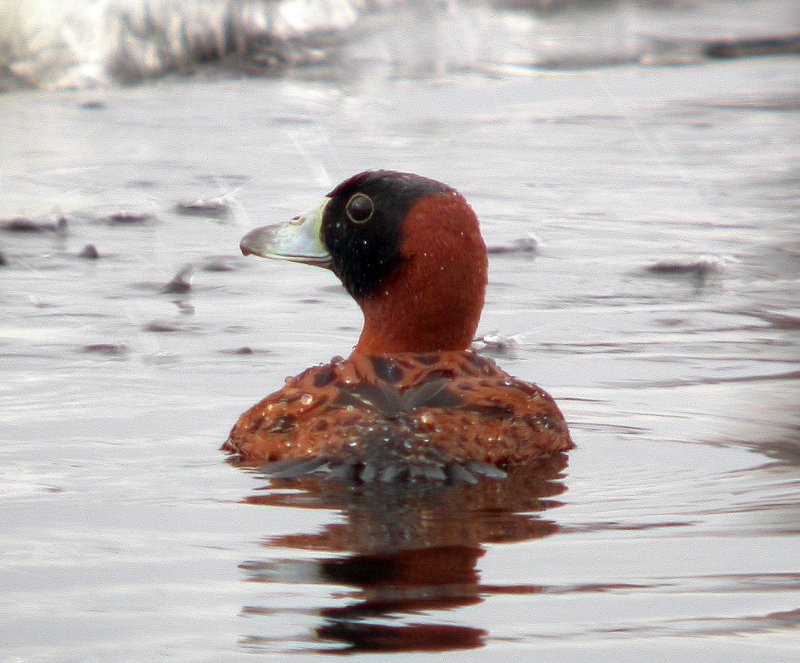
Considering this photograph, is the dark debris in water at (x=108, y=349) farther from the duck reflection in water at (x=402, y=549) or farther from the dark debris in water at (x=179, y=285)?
the duck reflection in water at (x=402, y=549)

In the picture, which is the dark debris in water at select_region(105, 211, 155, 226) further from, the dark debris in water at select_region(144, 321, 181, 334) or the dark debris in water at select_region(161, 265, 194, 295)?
the dark debris in water at select_region(144, 321, 181, 334)

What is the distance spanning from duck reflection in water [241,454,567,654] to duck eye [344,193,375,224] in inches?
40.2

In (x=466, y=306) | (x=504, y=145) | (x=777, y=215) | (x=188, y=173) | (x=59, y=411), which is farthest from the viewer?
(x=504, y=145)

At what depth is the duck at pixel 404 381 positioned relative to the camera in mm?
5902

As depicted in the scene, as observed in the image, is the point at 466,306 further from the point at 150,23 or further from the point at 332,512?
the point at 150,23

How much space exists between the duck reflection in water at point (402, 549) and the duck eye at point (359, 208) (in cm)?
102

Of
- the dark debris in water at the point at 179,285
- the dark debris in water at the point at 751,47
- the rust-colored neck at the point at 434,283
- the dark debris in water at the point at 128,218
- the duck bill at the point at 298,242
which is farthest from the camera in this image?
the dark debris in water at the point at 751,47

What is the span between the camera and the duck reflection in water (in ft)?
14.7

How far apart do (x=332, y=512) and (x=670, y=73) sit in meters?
13.2

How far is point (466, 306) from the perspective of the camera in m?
6.34

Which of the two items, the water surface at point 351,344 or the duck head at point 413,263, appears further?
the duck head at point 413,263

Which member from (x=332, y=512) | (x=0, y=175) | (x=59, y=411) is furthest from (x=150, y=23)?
(x=332, y=512)

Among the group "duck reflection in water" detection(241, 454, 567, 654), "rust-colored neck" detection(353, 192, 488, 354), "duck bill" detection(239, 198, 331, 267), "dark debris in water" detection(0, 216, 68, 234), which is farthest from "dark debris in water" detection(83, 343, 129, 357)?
"dark debris in water" detection(0, 216, 68, 234)

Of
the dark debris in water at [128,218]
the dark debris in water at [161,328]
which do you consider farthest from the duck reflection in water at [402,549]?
the dark debris in water at [128,218]
